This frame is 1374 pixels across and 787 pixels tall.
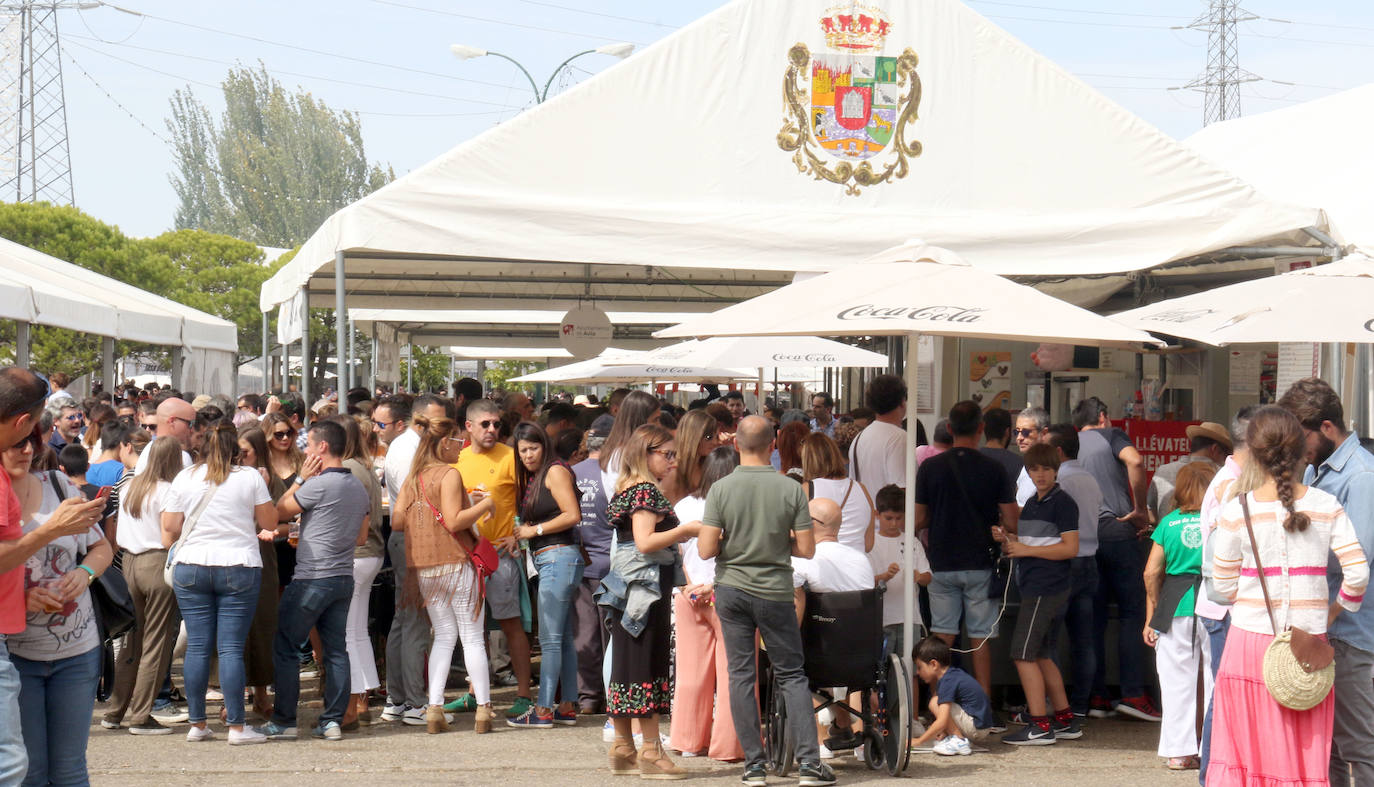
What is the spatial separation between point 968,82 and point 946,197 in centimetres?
89

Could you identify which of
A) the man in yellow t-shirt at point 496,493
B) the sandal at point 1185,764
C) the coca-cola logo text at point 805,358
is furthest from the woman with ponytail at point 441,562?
the coca-cola logo text at point 805,358

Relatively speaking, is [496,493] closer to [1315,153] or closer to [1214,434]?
[1214,434]

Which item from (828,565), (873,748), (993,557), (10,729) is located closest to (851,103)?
(993,557)

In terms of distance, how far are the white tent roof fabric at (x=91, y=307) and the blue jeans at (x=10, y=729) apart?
9.17 metres

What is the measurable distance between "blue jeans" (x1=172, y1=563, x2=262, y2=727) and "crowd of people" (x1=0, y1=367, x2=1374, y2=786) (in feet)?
0.05

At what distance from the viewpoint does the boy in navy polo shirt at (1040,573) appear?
7406 mm

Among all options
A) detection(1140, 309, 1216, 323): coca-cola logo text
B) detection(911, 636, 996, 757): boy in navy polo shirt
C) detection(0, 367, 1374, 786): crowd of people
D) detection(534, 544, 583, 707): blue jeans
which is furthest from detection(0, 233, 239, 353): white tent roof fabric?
detection(1140, 309, 1216, 323): coca-cola logo text

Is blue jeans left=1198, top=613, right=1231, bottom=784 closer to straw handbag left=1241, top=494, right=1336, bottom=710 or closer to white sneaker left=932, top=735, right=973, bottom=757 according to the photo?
straw handbag left=1241, top=494, right=1336, bottom=710

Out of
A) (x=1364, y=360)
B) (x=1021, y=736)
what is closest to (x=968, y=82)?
(x=1364, y=360)

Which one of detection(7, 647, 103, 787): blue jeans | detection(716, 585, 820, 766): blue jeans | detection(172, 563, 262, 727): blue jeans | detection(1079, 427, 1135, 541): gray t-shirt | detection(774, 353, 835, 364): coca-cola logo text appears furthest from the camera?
detection(774, 353, 835, 364): coca-cola logo text

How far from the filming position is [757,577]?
20.2 feet

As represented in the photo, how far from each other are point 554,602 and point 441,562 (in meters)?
0.67

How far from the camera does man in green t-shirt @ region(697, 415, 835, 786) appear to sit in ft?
20.1

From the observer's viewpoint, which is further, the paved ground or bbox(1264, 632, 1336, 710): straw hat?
the paved ground
